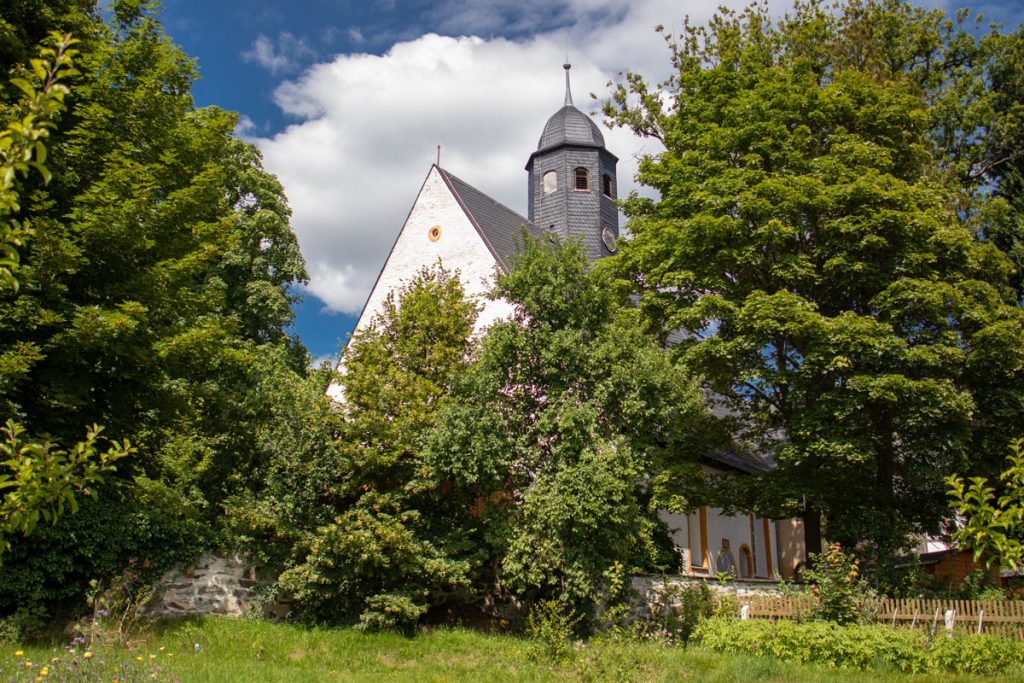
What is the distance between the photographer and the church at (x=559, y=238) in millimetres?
21031

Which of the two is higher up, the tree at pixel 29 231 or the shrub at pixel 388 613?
the tree at pixel 29 231

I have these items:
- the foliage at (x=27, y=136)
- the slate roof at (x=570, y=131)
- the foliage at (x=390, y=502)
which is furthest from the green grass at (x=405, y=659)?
the slate roof at (x=570, y=131)

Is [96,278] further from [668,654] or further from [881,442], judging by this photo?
[881,442]

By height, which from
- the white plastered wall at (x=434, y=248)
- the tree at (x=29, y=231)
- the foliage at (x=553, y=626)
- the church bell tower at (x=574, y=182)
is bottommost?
the foliage at (x=553, y=626)

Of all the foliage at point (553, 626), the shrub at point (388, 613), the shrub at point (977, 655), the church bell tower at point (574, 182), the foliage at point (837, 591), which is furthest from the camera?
the church bell tower at point (574, 182)

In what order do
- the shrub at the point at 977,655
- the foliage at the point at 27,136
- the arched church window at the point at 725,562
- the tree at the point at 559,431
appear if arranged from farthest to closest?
the arched church window at the point at 725,562
the tree at the point at 559,431
the shrub at the point at 977,655
the foliage at the point at 27,136

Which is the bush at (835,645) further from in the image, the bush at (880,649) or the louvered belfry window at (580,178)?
the louvered belfry window at (580,178)

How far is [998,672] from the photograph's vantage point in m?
10.6

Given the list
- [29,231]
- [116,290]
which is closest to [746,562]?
[116,290]

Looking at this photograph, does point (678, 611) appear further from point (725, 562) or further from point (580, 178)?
point (580, 178)

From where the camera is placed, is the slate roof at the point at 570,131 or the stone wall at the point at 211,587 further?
the slate roof at the point at 570,131

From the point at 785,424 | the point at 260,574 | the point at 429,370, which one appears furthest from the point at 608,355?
the point at 260,574

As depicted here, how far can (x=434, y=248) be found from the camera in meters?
22.0

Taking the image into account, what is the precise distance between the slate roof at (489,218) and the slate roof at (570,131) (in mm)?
5578
